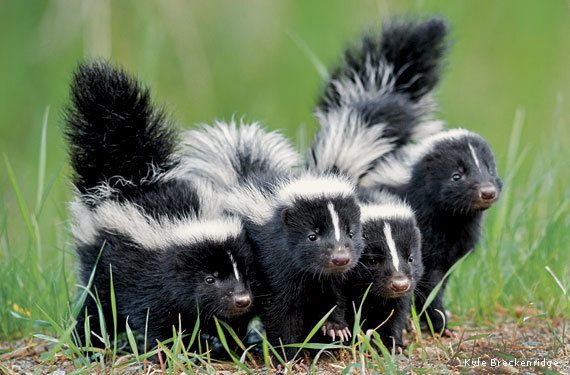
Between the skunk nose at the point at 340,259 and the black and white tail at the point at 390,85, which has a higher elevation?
the black and white tail at the point at 390,85

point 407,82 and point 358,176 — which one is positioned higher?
point 407,82

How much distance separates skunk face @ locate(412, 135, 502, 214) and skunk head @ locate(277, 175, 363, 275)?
0.99 meters

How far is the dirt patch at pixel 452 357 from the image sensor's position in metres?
6.00

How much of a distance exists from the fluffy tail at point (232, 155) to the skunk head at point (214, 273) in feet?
2.76

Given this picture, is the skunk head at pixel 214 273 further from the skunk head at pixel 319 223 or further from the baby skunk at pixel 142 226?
the skunk head at pixel 319 223

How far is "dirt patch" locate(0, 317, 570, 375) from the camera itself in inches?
236

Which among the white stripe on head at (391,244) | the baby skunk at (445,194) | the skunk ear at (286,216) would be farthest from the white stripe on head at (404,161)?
the skunk ear at (286,216)

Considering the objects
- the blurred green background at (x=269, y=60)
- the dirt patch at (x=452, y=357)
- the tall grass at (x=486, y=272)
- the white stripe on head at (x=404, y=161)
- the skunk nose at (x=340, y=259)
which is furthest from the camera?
the blurred green background at (x=269, y=60)

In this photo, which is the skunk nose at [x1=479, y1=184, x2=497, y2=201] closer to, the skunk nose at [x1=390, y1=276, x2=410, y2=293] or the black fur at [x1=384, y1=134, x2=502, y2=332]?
the black fur at [x1=384, y1=134, x2=502, y2=332]

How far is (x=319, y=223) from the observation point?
252 inches

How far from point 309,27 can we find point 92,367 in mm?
8301

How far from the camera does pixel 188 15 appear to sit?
12852mm

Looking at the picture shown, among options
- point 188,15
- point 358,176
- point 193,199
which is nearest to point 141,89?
point 193,199

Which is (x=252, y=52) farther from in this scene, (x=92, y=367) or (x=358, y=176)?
(x=92, y=367)
